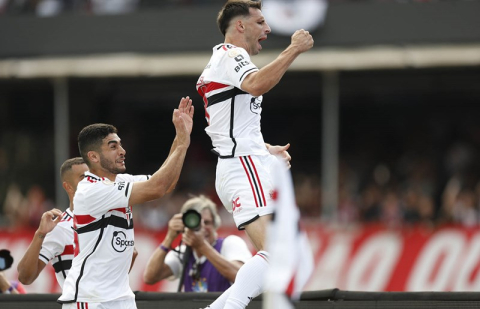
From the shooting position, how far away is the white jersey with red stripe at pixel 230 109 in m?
6.03

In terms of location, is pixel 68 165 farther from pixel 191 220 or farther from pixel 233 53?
pixel 233 53

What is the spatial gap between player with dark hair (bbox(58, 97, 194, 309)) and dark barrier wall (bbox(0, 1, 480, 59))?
958 cm

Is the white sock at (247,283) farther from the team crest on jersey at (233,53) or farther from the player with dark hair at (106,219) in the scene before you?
the team crest on jersey at (233,53)

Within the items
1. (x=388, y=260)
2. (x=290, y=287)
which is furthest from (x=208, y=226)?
(x=388, y=260)

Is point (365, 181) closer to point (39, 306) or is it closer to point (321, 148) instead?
point (321, 148)

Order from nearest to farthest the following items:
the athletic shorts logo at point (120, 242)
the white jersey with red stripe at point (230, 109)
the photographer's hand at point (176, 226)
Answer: the athletic shorts logo at point (120, 242), the white jersey with red stripe at point (230, 109), the photographer's hand at point (176, 226)

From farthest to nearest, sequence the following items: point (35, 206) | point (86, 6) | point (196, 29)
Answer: point (86, 6), point (35, 206), point (196, 29)

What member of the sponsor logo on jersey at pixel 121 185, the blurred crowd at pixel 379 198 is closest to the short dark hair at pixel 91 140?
the sponsor logo on jersey at pixel 121 185

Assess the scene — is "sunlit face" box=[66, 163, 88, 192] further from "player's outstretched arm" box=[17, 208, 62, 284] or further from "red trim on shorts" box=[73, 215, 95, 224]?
"red trim on shorts" box=[73, 215, 95, 224]

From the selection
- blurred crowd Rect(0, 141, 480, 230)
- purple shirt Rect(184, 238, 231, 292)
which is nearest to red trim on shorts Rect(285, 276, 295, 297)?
purple shirt Rect(184, 238, 231, 292)

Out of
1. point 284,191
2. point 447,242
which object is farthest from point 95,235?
point 447,242

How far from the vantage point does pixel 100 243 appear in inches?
227

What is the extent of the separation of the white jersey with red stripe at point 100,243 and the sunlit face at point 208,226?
2.04 meters

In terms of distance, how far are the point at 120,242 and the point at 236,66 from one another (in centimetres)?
137
